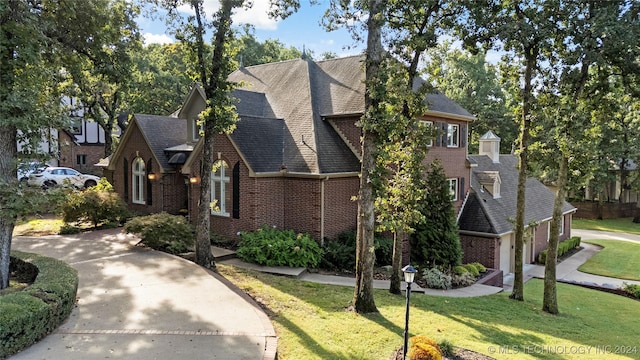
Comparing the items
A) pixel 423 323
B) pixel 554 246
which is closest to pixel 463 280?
pixel 554 246

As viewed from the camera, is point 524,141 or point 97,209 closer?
point 524,141

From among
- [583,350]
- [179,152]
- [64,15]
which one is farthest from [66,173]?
[583,350]

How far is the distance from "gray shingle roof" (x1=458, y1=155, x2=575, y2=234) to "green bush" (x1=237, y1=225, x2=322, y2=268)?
281 inches

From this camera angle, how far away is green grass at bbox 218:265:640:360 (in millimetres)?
7793

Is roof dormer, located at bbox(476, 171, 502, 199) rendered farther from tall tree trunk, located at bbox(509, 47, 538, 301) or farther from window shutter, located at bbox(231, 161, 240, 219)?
window shutter, located at bbox(231, 161, 240, 219)

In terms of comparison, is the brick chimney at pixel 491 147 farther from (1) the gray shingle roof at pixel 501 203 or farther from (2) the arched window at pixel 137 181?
(2) the arched window at pixel 137 181

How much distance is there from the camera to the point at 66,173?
29.4 meters

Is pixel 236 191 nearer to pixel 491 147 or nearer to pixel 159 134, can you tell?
pixel 159 134

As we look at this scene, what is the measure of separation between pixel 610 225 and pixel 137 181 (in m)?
38.6

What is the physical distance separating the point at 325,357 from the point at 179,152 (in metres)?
14.5

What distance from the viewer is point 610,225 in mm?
37406

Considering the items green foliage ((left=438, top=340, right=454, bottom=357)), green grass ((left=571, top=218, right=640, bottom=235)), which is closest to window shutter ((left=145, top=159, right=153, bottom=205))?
green foliage ((left=438, top=340, right=454, bottom=357))

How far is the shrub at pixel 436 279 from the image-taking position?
14539 mm

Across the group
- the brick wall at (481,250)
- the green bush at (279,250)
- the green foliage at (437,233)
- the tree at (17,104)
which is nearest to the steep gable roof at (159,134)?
the green bush at (279,250)
